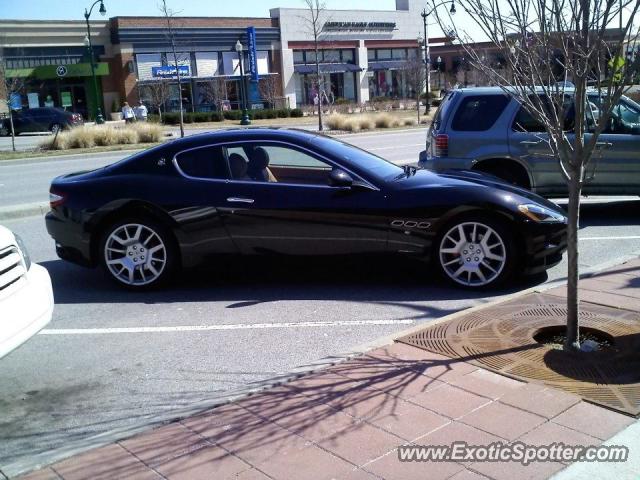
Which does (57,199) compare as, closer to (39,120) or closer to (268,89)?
(39,120)

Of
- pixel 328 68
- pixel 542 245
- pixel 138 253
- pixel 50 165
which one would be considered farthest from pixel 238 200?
pixel 328 68

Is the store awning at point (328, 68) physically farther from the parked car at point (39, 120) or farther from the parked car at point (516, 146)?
the parked car at point (516, 146)

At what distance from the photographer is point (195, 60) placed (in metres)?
57.6

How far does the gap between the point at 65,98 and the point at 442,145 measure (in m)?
49.9

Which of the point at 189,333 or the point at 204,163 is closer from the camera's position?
the point at 189,333

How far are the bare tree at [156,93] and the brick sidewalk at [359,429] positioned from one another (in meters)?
47.6

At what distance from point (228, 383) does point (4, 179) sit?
1561 centimetres

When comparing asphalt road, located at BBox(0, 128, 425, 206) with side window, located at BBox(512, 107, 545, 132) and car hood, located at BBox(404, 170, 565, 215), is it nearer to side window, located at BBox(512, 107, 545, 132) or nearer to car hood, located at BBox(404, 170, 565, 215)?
side window, located at BBox(512, 107, 545, 132)

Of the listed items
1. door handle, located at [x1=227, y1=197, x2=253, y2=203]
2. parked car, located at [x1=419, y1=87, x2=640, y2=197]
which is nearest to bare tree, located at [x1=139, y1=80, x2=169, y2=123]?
parked car, located at [x1=419, y1=87, x2=640, y2=197]

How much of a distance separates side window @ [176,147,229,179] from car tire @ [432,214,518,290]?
219 centimetres

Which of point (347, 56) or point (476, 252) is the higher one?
point (347, 56)

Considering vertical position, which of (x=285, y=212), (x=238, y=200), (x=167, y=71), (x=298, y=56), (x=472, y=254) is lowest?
(x=472, y=254)

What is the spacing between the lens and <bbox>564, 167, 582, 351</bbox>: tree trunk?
187 inches

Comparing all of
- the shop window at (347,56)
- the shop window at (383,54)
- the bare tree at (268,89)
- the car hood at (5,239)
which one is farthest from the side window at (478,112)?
the shop window at (383,54)
